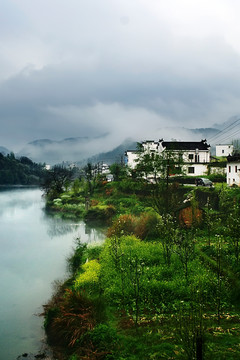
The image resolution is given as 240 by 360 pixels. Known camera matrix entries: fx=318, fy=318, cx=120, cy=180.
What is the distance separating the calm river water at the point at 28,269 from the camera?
11.7 meters

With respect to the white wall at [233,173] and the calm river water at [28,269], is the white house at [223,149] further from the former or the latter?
the calm river water at [28,269]

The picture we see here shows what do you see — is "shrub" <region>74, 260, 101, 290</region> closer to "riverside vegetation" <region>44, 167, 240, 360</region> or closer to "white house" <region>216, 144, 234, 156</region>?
"riverside vegetation" <region>44, 167, 240, 360</region>

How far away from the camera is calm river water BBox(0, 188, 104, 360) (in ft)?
38.4

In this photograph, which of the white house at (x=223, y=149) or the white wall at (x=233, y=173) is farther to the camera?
the white house at (x=223, y=149)

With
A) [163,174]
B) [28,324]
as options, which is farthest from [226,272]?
[163,174]

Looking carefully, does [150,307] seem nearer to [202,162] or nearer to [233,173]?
[233,173]

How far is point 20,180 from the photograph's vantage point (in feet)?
366

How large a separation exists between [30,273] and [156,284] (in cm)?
988

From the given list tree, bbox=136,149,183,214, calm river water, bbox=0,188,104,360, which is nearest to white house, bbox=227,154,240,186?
tree, bbox=136,149,183,214

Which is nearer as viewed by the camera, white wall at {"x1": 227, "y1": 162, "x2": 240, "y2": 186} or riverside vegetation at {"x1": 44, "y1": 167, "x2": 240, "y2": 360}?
riverside vegetation at {"x1": 44, "y1": 167, "x2": 240, "y2": 360}

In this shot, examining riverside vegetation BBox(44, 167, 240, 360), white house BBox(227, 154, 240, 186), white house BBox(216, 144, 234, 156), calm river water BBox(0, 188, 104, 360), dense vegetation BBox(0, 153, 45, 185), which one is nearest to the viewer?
riverside vegetation BBox(44, 167, 240, 360)

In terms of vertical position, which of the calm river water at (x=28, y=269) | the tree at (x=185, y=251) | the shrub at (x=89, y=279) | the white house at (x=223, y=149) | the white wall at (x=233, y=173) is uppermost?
the white house at (x=223, y=149)

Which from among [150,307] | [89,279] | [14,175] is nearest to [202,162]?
[89,279]

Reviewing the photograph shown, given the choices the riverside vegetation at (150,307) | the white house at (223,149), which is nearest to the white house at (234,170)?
the riverside vegetation at (150,307)
